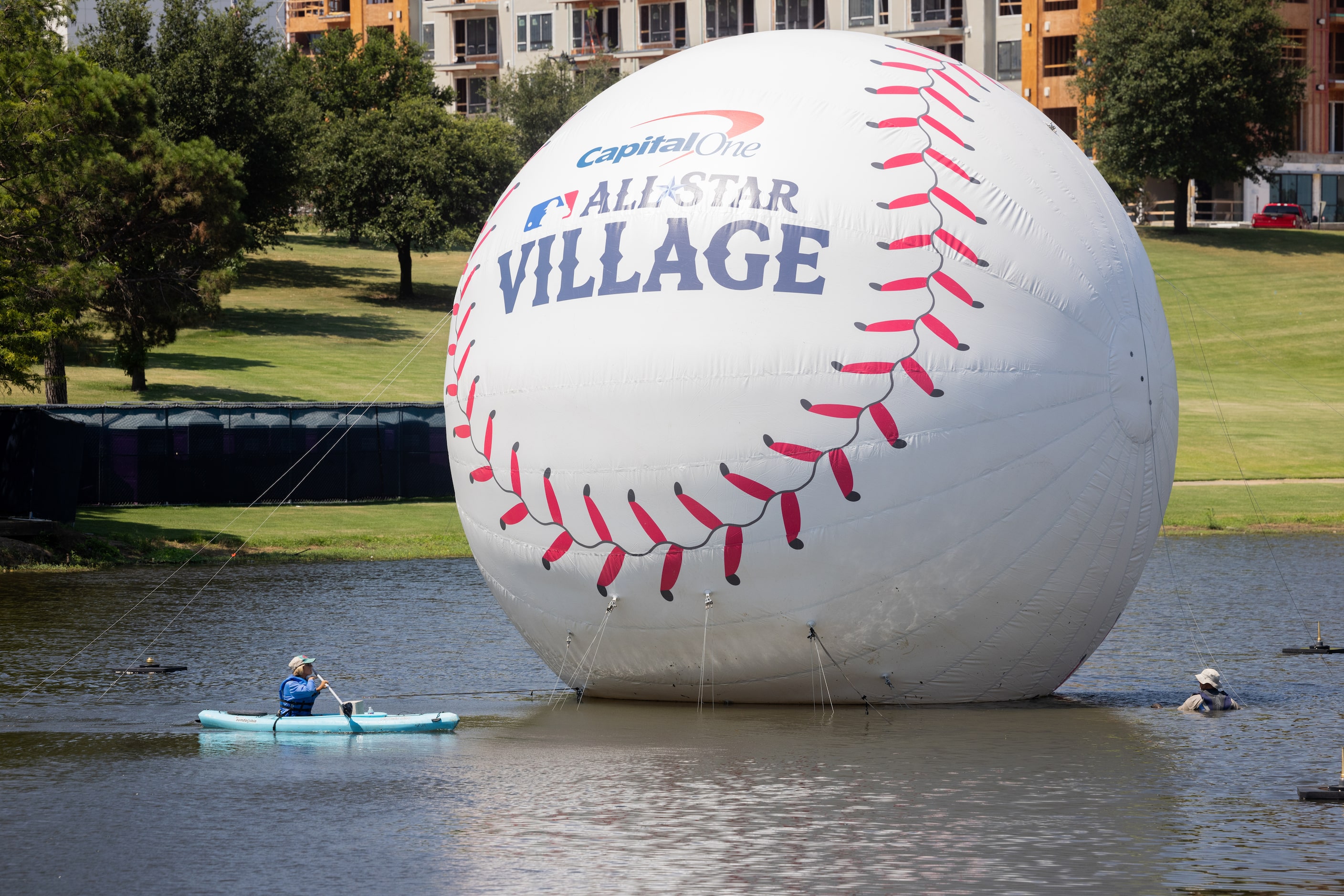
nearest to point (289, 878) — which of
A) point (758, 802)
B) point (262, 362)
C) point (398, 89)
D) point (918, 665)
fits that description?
point (758, 802)

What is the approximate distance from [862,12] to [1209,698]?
85.8m

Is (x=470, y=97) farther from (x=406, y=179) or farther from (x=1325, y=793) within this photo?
(x=1325, y=793)

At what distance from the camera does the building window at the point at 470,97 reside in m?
114

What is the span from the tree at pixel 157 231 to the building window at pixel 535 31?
205ft

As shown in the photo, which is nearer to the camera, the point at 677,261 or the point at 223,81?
the point at 677,261

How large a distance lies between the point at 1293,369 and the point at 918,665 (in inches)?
2145

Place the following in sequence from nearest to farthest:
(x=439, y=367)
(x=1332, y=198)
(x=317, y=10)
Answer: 1. (x=439, y=367)
2. (x=1332, y=198)
3. (x=317, y=10)

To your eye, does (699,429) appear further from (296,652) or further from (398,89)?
(398,89)

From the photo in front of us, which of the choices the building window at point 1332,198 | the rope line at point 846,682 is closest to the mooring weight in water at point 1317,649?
the rope line at point 846,682

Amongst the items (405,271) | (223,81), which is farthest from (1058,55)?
(223,81)

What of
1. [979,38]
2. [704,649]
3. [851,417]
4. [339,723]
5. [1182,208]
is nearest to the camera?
[851,417]

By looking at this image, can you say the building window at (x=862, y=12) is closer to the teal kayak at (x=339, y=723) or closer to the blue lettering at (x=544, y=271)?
the blue lettering at (x=544, y=271)

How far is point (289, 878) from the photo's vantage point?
35.2 feet

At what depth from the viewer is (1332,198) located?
100000 mm
